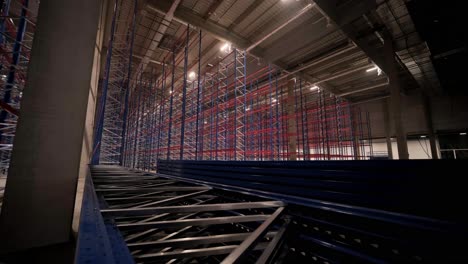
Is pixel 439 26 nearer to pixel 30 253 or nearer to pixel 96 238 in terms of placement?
pixel 96 238

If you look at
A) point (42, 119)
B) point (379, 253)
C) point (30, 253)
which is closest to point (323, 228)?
point (379, 253)

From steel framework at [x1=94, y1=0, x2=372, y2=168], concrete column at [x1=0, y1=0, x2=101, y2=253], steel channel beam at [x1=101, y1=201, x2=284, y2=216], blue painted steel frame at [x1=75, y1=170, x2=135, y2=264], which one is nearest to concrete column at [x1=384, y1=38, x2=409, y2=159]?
steel framework at [x1=94, y1=0, x2=372, y2=168]

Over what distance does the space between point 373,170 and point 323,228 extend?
38.4 inches

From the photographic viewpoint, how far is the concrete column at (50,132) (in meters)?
2.15

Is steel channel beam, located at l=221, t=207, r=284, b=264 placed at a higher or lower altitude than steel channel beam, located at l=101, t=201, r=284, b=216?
lower

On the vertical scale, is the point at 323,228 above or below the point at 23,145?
below

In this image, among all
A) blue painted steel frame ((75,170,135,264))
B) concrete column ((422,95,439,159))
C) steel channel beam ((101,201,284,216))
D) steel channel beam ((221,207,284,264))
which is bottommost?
steel channel beam ((221,207,284,264))

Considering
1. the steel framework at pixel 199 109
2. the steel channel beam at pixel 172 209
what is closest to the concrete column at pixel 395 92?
the steel framework at pixel 199 109

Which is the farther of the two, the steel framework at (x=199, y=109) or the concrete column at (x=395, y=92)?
the steel framework at (x=199, y=109)

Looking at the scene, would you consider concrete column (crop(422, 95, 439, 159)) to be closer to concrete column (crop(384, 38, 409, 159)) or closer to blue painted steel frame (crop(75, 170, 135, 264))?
concrete column (crop(384, 38, 409, 159))

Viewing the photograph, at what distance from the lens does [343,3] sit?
586 cm

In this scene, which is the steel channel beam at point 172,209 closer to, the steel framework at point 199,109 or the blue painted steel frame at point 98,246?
the blue painted steel frame at point 98,246

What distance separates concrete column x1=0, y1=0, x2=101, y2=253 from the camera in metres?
2.15

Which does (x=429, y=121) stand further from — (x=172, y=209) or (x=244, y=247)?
(x=172, y=209)
